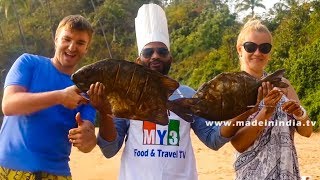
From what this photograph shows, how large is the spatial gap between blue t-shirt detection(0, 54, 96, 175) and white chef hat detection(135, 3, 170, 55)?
0.66 m

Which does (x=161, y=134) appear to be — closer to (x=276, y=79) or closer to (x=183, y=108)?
(x=183, y=108)

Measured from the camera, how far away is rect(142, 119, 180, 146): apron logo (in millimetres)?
3309

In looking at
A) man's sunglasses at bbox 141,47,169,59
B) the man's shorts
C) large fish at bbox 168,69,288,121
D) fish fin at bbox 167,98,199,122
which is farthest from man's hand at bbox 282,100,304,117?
the man's shorts

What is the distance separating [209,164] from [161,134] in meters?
12.5

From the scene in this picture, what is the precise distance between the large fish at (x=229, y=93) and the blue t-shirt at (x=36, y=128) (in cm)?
102

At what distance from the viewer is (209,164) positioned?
50.8 ft

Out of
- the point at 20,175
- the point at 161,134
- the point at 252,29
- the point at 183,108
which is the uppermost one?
the point at 252,29

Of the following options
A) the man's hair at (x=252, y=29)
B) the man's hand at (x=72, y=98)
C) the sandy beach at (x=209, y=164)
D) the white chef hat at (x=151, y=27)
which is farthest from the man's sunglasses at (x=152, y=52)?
the sandy beach at (x=209, y=164)

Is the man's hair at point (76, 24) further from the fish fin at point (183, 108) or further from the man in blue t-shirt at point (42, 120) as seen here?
the fish fin at point (183, 108)

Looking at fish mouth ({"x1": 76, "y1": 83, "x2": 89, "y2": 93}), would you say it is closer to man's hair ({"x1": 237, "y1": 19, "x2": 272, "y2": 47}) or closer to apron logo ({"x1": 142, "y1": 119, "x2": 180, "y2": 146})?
apron logo ({"x1": 142, "y1": 119, "x2": 180, "y2": 146})

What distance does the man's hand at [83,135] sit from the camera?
3070 millimetres

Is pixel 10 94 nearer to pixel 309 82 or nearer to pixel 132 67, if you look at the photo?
pixel 132 67

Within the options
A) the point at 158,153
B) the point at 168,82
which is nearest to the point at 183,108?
the point at 168,82

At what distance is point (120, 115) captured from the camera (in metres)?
2.94
